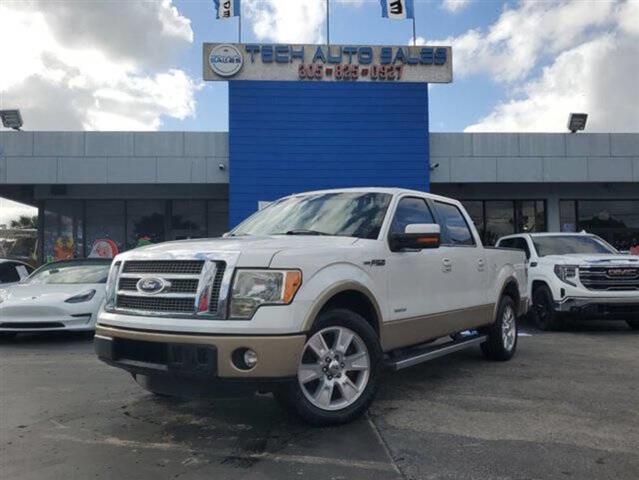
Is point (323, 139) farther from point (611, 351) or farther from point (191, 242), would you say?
point (191, 242)

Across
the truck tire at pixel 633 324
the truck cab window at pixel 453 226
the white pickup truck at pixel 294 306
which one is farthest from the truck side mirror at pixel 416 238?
the truck tire at pixel 633 324

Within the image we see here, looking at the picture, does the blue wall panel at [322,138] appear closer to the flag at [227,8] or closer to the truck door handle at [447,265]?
the flag at [227,8]

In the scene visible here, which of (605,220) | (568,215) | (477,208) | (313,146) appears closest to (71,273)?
(313,146)

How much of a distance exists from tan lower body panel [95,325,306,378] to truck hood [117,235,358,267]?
536 millimetres

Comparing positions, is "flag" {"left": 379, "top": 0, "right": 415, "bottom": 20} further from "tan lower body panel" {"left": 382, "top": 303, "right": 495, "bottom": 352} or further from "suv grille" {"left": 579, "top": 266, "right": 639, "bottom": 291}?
"tan lower body panel" {"left": 382, "top": 303, "right": 495, "bottom": 352}

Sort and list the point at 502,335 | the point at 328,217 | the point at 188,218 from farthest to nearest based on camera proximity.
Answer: the point at 188,218 → the point at 502,335 → the point at 328,217

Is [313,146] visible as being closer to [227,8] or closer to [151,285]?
[227,8]

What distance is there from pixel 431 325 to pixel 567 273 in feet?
18.2

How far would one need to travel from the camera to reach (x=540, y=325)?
10.8 meters

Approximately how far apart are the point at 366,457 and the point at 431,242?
1.98 meters

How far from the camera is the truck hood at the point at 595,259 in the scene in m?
9.98

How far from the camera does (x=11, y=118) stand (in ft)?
60.4

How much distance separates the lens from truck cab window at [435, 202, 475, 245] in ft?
20.7

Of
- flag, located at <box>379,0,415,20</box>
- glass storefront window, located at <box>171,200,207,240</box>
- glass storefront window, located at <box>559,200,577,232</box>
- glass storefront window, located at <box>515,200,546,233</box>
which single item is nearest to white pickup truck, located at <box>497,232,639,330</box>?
glass storefront window, located at <box>515,200,546,233</box>
